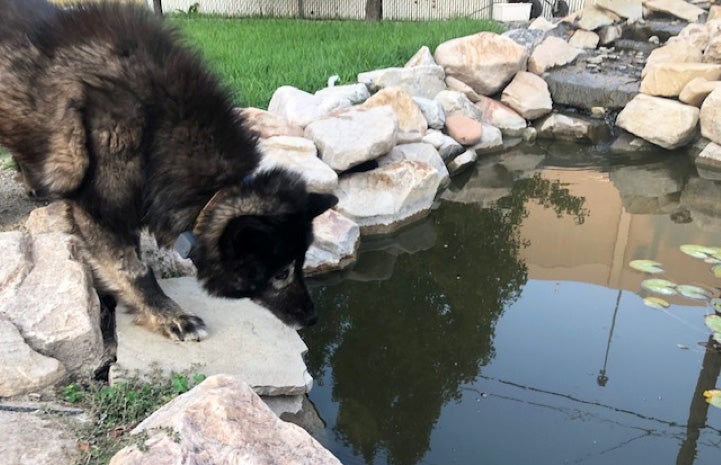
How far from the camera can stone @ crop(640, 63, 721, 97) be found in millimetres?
7387

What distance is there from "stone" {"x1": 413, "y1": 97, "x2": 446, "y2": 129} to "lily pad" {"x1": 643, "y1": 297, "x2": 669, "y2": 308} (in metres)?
3.23

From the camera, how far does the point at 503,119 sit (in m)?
7.70

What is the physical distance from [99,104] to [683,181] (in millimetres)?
5678

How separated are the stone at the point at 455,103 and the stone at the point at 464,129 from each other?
20 centimetres

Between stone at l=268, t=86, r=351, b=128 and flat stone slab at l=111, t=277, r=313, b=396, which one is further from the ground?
stone at l=268, t=86, r=351, b=128

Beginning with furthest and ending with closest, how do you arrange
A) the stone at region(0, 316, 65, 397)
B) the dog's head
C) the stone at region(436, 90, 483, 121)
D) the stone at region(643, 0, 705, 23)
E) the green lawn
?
the stone at region(643, 0, 705, 23) → the stone at region(436, 90, 483, 121) → the green lawn → the dog's head → the stone at region(0, 316, 65, 397)

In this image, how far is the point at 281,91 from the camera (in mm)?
6062

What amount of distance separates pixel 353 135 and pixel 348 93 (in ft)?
4.42

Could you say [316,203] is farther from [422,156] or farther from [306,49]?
[306,49]

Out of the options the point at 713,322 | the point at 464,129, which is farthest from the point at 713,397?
the point at 464,129

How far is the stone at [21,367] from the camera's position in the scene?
234 cm

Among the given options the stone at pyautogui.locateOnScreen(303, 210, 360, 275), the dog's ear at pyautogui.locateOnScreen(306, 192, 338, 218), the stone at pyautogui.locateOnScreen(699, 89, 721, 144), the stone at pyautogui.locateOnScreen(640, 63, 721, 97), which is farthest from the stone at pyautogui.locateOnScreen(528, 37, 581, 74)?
the dog's ear at pyautogui.locateOnScreen(306, 192, 338, 218)

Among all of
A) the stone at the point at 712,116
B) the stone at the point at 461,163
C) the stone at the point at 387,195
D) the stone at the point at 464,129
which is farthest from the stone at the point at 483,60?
the stone at the point at 387,195

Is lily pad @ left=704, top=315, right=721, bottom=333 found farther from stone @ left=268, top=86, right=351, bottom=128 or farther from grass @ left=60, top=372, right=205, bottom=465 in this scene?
stone @ left=268, top=86, right=351, bottom=128
